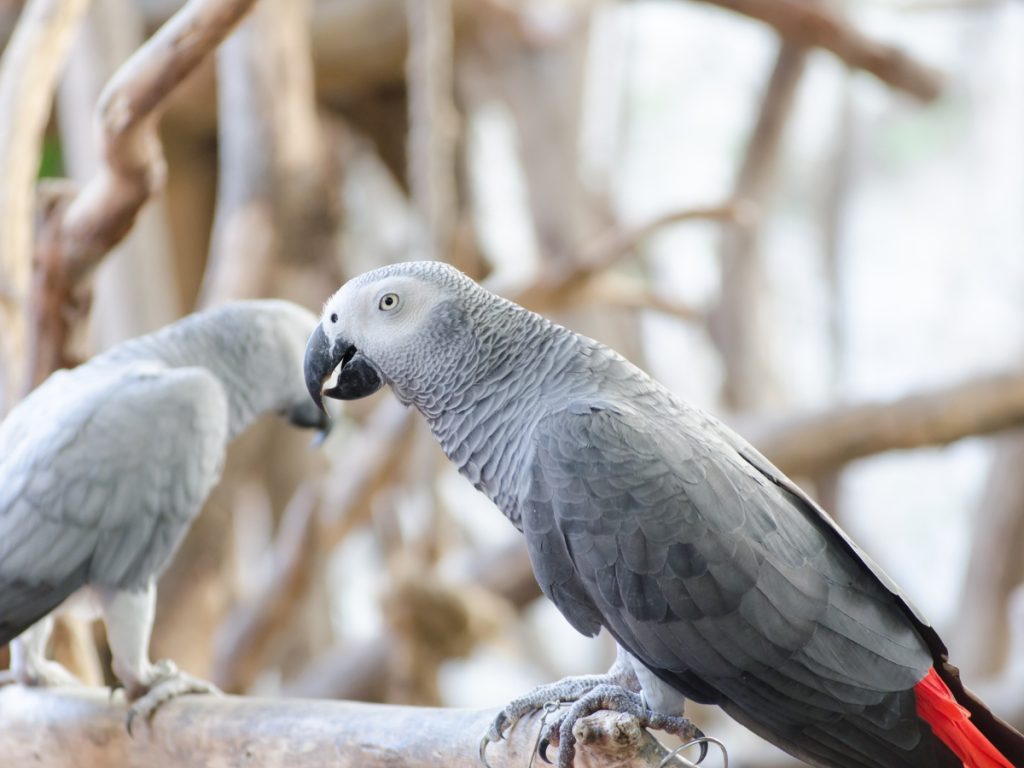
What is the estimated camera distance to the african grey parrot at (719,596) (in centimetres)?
102

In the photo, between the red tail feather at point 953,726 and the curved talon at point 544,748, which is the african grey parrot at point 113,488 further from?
the red tail feather at point 953,726

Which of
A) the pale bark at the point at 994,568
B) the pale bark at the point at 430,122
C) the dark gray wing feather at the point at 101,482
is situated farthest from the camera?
the pale bark at the point at 994,568

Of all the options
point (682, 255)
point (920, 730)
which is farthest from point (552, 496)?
point (682, 255)

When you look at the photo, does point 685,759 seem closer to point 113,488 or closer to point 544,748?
point 544,748

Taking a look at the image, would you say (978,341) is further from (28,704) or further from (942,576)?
(28,704)

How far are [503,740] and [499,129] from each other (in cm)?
435

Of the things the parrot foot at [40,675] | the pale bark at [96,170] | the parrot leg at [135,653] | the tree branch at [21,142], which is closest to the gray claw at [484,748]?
the parrot leg at [135,653]

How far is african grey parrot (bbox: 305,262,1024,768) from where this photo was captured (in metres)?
1.02

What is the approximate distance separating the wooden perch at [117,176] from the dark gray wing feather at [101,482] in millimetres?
261

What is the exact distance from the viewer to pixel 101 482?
4.46 ft

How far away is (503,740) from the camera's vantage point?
110 cm

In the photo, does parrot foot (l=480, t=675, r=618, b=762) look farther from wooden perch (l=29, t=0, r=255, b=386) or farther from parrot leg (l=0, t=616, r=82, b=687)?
wooden perch (l=29, t=0, r=255, b=386)

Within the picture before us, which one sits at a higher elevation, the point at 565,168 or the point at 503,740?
the point at 565,168

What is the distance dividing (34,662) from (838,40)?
255cm
